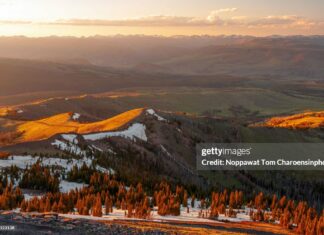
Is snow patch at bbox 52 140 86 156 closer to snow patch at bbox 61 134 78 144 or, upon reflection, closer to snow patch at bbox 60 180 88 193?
snow patch at bbox 61 134 78 144

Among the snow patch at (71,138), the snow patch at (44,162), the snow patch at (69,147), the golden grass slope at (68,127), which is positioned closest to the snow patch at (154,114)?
the golden grass slope at (68,127)

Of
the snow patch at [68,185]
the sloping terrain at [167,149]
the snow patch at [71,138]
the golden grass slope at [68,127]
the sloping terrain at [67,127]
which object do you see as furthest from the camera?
the sloping terrain at [67,127]

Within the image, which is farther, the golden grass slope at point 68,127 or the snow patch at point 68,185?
the golden grass slope at point 68,127

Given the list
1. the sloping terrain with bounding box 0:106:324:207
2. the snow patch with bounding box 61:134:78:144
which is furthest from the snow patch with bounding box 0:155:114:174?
the snow patch with bounding box 61:134:78:144

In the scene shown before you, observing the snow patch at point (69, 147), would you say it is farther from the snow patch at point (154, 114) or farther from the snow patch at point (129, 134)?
the snow patch at point (154, 114)

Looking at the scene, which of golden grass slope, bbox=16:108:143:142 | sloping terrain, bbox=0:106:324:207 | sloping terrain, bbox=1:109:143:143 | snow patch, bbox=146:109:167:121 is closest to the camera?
sloping terrain, bbox=0:106:324:207

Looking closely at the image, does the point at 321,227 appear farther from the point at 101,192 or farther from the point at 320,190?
the point at 320,190

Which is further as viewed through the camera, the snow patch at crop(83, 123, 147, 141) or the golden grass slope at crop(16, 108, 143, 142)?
the golden grass slope at crop(16, 108, 143, 142)
